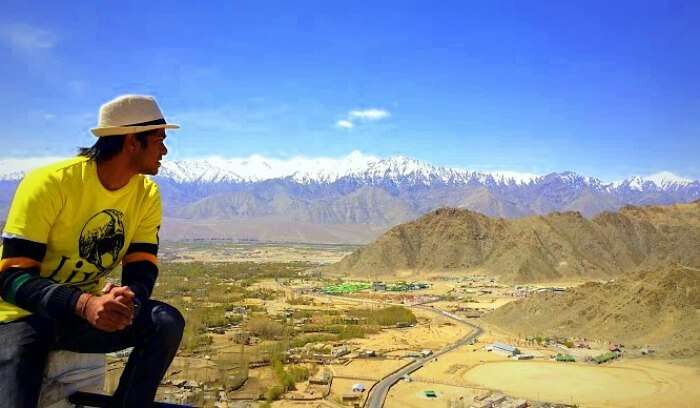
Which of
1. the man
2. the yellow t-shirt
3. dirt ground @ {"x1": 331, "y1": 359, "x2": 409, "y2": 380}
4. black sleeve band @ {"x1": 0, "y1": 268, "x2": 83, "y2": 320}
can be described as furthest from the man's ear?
dirt ground @ {"x1": 331, "y1": 359, "x2": 409, "y2": 380}

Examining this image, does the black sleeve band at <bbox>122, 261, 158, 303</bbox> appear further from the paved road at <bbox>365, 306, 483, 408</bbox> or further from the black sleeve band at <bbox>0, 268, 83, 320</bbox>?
the paved road at <bbox>365, 306, 483, 408</bbox>

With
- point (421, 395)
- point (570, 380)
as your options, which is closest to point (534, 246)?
point (570, 380)

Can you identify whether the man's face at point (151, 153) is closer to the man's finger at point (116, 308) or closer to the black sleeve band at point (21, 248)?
the black sleeve band at point (21, 248)

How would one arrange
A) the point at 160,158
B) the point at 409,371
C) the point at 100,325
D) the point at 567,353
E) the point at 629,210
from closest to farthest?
the point at 100,325
the point at 160,158
the point at 409,371
the point at 567,353
the point at 629,210

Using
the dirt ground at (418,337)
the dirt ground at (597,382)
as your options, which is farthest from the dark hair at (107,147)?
the dirt ground at (418,337)

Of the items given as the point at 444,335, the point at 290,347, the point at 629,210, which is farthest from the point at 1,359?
the point at 629,210

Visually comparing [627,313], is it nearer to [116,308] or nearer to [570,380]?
[570,380]

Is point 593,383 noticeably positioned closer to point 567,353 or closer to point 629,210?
point 567,353
